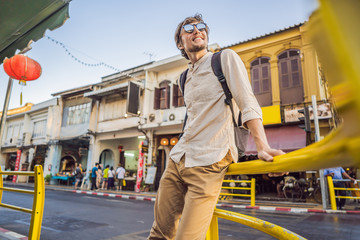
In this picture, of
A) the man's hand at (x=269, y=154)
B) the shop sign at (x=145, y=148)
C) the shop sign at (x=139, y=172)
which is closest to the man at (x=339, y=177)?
the man's hand at (x=269, y=154)

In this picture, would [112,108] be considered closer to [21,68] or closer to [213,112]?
[21,68]

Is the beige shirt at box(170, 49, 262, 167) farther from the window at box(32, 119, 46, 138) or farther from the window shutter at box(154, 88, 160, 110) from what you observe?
the window at box(32, 119, 46, 138)

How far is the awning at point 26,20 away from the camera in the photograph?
3.05 metres

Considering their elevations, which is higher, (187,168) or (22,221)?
(187,168)

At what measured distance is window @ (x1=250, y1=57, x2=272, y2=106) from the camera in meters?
11.7

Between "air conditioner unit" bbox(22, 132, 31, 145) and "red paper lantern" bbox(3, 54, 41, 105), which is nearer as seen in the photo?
"red paper lantern" bbox(3, 54, 41, 105)

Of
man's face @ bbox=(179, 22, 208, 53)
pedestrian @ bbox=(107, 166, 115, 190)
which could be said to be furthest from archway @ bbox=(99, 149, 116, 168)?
man's face @ bbox=(179, 22, 208, 53)

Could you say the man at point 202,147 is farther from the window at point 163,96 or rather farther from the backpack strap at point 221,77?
the window at point 163,96

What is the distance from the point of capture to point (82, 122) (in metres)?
19.0

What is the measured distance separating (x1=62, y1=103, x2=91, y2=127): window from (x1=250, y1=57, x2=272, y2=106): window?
1268 centimetres

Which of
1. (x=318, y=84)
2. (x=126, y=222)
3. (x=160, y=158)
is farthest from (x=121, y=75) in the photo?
(x=126, y=222)

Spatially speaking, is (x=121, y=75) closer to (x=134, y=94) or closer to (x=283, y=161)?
(x=134, y=94)

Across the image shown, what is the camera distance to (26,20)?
10.8ft

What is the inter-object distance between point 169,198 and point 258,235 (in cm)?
341
